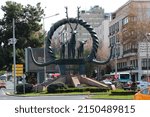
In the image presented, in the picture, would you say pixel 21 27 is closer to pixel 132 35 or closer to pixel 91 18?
pixel 132 35

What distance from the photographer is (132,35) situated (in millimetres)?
69375

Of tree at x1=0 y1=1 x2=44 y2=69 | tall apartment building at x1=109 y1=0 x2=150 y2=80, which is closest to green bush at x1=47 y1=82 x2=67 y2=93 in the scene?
tall apartment building at x1=109 y1=0 x2=150 y2=80

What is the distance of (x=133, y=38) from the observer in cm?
6944

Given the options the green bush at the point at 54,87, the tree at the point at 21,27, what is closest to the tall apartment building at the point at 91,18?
the tree at the point at 21,27

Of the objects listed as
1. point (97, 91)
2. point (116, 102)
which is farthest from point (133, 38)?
point (116, 102)

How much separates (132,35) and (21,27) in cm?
1770

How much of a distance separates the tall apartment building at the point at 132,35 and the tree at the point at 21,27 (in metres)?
13.9

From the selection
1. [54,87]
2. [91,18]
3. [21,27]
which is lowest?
[54,87]

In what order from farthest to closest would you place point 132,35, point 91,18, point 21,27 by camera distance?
point 91,18 → point 21,27 → point 132,35

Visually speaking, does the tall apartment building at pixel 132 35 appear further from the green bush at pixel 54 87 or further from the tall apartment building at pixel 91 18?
the tall apartment building at pixel 91 18

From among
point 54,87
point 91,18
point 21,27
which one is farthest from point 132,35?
point 91,18

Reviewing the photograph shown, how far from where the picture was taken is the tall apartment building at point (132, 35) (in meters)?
68.4

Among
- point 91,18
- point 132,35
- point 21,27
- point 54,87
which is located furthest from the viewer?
point 91,18

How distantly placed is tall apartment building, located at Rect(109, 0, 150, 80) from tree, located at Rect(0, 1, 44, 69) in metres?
13.9
